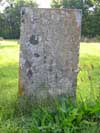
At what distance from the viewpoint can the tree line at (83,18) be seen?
201 feet

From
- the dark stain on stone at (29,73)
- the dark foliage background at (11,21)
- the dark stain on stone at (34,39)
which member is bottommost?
the dark foliage background at (11,21)

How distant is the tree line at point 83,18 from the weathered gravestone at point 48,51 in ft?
178

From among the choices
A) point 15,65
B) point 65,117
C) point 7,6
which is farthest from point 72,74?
point 7,6

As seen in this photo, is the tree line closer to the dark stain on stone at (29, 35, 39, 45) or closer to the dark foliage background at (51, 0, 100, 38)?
the dark foliage background at (51, 0, 100, 38)

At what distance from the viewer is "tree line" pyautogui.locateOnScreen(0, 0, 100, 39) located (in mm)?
61406

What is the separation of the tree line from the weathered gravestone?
5411 cm

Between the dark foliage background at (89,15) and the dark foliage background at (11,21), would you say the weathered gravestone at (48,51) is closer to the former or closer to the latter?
the dark foliage background at (89,15)

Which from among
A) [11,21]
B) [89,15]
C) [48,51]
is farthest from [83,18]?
[48,51]

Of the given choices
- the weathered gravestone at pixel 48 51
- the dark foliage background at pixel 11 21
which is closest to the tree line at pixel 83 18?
the dark foliage background at pixel 11 21

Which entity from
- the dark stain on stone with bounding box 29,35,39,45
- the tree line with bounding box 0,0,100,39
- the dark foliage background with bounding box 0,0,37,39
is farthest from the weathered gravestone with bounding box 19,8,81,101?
the dark foliage background with bounding box 0,0,37,39

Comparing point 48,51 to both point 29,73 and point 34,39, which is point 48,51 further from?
point 29,73

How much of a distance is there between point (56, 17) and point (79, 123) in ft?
5.73

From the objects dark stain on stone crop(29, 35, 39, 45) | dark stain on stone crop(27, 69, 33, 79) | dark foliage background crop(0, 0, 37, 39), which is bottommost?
dark foliage background crop(0, 0, 37, 39)

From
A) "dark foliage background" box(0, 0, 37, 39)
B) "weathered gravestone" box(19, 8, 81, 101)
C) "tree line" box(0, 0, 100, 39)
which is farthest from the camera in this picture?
"dark foliage background" box(0, 0, 37, 39)
